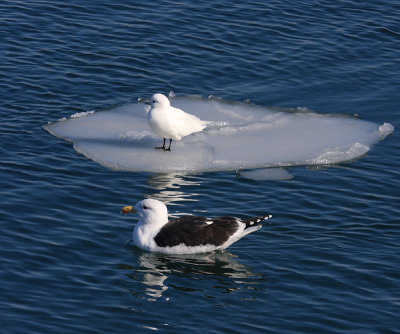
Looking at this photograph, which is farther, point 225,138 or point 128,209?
point 225,138

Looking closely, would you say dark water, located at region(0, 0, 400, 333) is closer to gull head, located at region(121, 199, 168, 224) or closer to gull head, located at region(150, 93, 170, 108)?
gull head, located at region(121, 199, 168, 224)

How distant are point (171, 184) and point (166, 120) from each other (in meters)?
1.75

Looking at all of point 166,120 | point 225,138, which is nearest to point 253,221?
point 166,120

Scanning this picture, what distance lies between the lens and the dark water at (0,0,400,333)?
12844mm

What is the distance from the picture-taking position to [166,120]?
1848 centimetres

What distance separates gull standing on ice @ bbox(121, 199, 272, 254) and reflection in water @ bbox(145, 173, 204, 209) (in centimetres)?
166

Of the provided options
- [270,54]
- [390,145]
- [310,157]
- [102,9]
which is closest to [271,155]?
[310,157]

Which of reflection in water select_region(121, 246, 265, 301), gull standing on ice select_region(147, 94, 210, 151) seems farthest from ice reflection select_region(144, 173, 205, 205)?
reflection in water select_region(121, 246, 265, 301)

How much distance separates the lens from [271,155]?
18.8 meters

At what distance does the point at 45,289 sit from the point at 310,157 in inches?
293

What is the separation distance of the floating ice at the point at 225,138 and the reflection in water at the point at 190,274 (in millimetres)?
3667

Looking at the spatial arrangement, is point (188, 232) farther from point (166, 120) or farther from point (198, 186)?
point (166, 120)

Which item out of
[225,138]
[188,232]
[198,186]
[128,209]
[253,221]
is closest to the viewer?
[188,232]

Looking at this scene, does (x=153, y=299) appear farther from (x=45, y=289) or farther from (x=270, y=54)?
(x=270, y=54)
